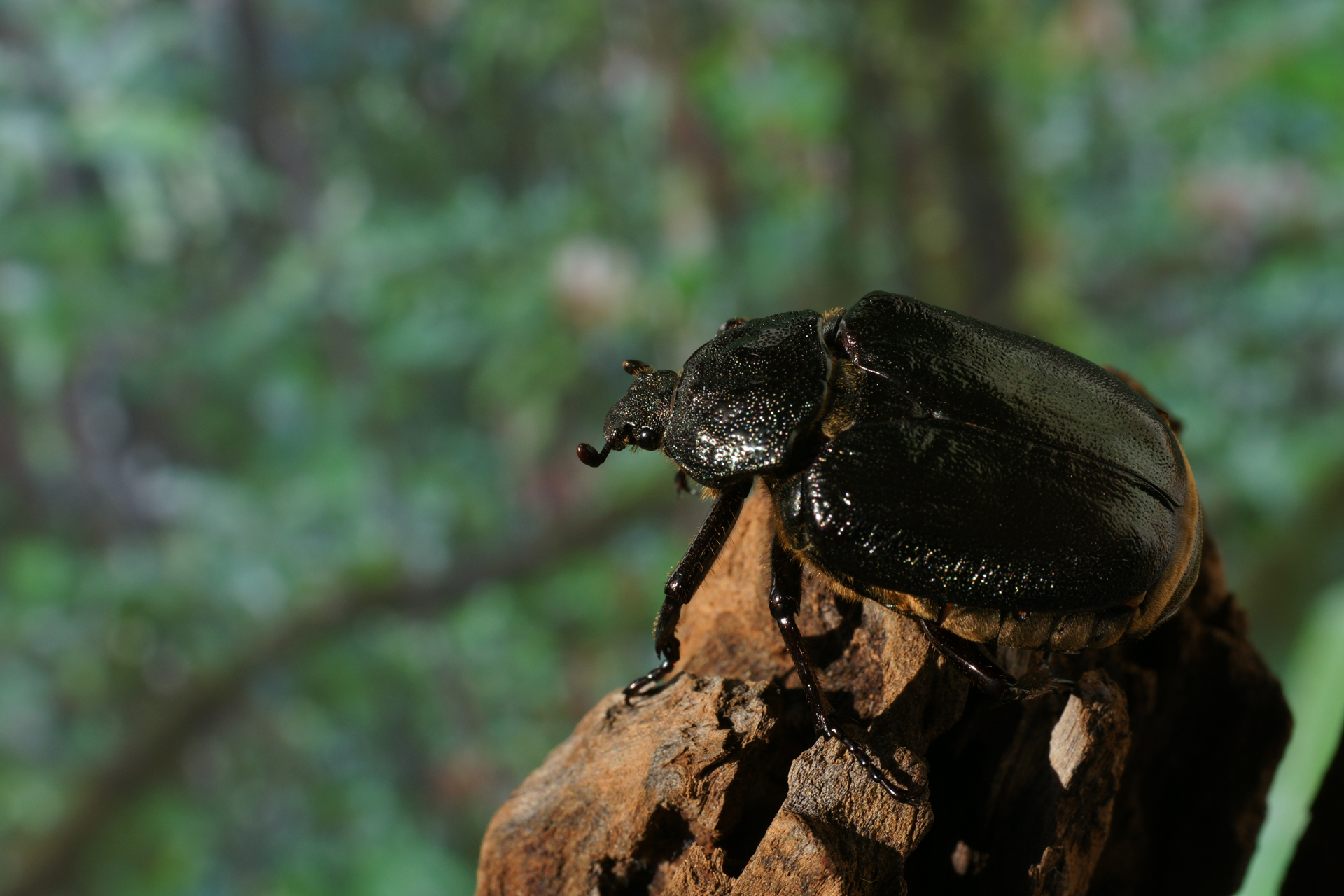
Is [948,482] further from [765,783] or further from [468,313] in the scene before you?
[468,313]

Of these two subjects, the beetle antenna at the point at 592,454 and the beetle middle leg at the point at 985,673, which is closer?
the beetle middle leg at the point at 985,673

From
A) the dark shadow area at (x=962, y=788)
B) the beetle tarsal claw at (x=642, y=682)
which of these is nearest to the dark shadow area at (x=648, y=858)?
the beetle tarsal claw at (x=642, y=682)

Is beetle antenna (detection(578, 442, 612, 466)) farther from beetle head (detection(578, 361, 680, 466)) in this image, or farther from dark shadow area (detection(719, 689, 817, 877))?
dark shadow area (detection(719, 689, 817, 877))

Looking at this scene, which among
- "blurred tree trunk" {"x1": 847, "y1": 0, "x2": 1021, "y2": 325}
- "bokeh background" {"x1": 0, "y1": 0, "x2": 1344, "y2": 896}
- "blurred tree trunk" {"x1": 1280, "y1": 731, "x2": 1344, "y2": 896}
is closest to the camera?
"blurred tree trunk" {"x1": 1280, "y1": 731, "x2": 1344, "y2": 896}

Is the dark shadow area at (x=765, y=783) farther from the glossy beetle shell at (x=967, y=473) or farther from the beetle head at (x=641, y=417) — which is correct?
the beetle head at (x=641, y=417)

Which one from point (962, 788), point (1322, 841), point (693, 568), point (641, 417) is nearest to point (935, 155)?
point (641, 417)

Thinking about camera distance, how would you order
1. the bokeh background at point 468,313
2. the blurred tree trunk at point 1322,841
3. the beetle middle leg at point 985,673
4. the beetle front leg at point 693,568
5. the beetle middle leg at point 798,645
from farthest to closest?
1. the bokeh background at point 468,313
2. the beetle front leg at point 693,568
3. the blurred tree trunk at point 1322,841
4. the beetle middle leg at point 985,673
5. the beetle middle leg at point 798,645

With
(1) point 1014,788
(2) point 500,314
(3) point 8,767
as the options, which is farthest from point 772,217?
(3) point 8,767

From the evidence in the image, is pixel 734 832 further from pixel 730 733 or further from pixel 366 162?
pixel 366 162

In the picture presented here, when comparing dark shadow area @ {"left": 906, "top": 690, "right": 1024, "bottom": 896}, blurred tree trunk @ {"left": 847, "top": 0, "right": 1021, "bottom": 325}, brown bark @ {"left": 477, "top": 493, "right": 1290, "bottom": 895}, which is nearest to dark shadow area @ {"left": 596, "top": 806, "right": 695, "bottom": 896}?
brown bark @ {"left": 477, "top": 493, "right": 1290, "bottom": 895}
